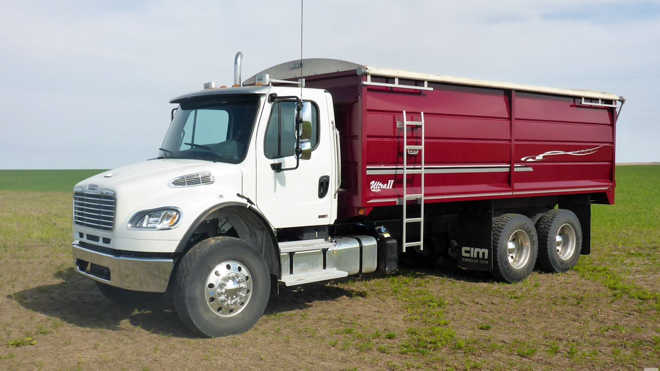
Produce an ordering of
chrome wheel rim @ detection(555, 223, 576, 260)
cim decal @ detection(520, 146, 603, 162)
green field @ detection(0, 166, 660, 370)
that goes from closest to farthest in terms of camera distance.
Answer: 1. green field @ detection(0, 166, 660, 370)
2. cim decal @ detection(520, 146, 603, 162)
3. chrome wheel rim @ detection(555, 223, 576, 260)

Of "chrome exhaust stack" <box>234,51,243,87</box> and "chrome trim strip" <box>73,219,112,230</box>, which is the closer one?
"chrome trim strip" <box>73,219,112,230</box>

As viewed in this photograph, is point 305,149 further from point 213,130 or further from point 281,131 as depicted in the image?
point 213,130

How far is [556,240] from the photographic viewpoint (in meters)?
11.9

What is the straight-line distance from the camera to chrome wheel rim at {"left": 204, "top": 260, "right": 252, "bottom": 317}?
704cm

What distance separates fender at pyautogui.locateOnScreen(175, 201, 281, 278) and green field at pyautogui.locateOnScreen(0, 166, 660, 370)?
2.51 feet

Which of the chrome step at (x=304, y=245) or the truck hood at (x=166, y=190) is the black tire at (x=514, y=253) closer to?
the chrome step at (x=304, y=245)

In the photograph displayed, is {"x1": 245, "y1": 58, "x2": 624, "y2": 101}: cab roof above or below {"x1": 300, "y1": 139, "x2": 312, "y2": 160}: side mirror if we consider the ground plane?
above

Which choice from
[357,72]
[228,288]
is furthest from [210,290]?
[357,72]

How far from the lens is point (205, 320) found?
22.8ft

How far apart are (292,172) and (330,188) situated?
27.0 inches

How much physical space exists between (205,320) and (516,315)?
4154mm

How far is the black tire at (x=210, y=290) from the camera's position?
6844 mm

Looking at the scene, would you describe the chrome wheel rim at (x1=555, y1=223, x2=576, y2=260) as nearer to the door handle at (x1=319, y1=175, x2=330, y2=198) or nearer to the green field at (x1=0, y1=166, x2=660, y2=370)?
the green field at (x1=0, y1=166, x2=660, y2=370)

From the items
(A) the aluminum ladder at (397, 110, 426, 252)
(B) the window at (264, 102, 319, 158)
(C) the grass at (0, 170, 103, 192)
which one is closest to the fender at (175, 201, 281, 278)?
(B) the window at (264, 102, 319, 158)
